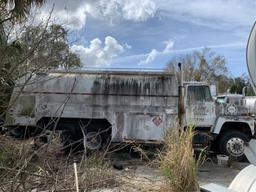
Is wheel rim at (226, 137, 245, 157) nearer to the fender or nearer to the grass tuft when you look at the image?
the fender

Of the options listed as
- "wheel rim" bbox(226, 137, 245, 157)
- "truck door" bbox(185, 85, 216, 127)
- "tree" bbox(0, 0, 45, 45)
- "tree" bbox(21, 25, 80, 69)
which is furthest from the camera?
"truck door" bbox(185, 85, 216, 127)

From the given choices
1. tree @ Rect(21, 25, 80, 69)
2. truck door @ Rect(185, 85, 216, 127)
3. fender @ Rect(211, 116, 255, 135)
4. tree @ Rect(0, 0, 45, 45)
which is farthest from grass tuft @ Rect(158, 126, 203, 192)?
fender @ Rect(211, 116, 255, 135)

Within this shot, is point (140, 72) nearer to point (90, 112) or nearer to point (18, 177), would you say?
point (90, 112)

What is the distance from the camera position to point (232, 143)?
52.2 ft

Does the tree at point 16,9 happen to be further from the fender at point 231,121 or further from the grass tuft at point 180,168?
the fender at point 231,121

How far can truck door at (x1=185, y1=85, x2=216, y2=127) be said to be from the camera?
1595 centimetres

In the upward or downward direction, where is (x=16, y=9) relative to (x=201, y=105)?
upward

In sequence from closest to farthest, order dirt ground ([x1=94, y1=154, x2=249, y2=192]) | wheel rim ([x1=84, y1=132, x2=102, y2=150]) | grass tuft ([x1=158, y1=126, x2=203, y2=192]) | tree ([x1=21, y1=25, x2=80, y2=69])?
tree ([x1=21, y1=25, x2=80, y2=69]) → grass tuft ([x1=158, y1=126, x2=203, y2=192]) → dirt ground ([x1=94, y1=154, x2=249, y2=192]) → wheel rim ([x1=84, y1=132, x2=102, y2=150])

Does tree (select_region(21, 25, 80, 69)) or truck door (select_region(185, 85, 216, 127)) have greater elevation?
tree (select_region(21, 25, 80, 69))

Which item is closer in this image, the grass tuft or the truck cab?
the grass tuft

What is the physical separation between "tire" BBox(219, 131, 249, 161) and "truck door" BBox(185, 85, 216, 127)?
0.72 m

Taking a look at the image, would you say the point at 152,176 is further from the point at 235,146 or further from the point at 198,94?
the point at 235,146

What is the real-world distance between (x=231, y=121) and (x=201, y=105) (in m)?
1.21

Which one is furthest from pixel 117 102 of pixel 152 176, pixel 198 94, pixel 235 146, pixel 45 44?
pixel 45 44
